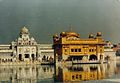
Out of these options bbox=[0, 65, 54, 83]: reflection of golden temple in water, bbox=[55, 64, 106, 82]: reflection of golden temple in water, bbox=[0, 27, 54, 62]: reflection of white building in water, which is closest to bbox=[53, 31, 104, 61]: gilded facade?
bbox=[0, 27, 54, 62]: reflection of white building in water

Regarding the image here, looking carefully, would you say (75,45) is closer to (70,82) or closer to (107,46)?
(107,46)

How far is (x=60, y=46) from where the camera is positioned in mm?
56281

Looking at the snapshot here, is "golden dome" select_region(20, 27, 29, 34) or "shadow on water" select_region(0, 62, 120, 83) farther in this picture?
"golden dome" select_region(20, 27, 29, 34)

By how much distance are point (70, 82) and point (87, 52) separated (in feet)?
112

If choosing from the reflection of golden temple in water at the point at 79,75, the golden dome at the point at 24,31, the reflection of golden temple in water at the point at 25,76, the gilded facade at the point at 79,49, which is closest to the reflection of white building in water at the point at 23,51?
the golden dome at the point at 24,31

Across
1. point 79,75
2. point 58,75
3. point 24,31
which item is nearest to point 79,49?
point 24,31

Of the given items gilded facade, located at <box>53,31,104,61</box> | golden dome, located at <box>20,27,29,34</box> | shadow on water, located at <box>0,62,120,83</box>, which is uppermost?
golden dome, located at <box>20,27,29,34</box>

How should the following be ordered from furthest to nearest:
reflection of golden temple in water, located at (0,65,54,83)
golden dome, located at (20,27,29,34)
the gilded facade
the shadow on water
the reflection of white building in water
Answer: golden dome, located at (20,27,29,34)
the reflection of white building in water
the gilded facade
reflection of golden temple in water, located at (0,65,54,83)
the shadow on water

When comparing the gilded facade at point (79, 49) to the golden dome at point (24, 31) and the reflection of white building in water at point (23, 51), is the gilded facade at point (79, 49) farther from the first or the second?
→ the golden dome at point (24, 31)

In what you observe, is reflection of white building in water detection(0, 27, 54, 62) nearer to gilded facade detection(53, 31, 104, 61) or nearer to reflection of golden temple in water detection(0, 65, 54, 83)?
gilded facade detection(53, 31, 104, 61)

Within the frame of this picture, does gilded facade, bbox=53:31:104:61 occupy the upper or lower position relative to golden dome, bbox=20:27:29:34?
lower

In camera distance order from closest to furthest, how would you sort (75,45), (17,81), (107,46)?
(17,81)
(75,45)
(107,46)

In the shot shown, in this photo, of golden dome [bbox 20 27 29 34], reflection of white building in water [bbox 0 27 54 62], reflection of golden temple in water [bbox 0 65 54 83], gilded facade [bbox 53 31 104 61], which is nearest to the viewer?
reflection of golden temple in water [bbox 0 65 54 83]

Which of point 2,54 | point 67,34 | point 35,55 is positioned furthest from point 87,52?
point 2,54
